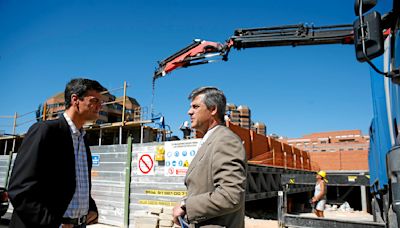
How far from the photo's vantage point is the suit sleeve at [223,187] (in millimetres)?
1750

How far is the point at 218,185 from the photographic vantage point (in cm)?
181

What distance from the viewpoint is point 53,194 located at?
187 cm

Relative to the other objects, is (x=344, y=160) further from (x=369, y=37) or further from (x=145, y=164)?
(x=369, y=37)

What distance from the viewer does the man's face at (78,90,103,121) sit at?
2.29m

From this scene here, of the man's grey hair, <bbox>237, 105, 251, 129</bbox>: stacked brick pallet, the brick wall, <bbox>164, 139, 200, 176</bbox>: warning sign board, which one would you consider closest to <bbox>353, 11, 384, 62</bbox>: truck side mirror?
the man's grey hair

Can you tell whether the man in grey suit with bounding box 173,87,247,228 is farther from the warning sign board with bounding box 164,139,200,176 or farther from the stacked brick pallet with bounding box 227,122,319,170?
the stacked brick pallet with bounding box 227,122,319,170

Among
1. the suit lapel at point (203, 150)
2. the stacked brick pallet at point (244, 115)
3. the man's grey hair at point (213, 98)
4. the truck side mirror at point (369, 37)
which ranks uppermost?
the stacked brick pallet at point (244, 115)

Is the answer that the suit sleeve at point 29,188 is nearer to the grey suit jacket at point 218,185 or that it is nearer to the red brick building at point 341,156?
the grey suit jacket at point 218,185

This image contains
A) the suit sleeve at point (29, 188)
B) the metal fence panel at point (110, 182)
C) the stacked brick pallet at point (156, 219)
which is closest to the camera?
the suit sleeve at point (29, 188)

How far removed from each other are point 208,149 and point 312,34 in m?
7.87

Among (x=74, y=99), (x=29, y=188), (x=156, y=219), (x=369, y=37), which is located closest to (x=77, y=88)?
(x=74, y=99)

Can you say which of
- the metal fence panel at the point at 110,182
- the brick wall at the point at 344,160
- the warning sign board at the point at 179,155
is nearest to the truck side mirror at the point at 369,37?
the warning sign board at the point at 179,155

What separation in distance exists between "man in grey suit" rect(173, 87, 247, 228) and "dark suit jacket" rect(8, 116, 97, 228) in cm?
79

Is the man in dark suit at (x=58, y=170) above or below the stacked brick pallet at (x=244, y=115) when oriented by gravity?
below
